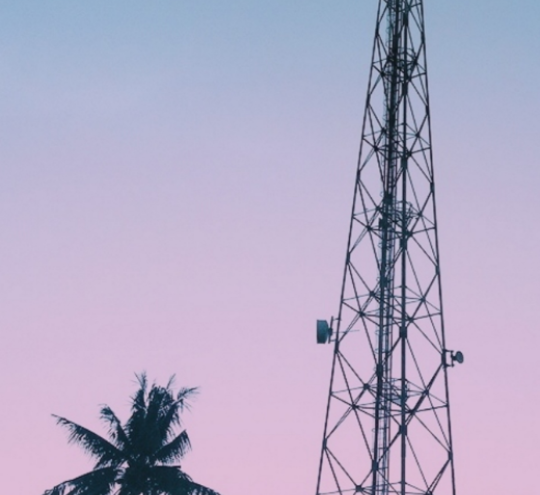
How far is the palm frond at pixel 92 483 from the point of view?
105ft

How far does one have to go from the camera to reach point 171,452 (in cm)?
3338

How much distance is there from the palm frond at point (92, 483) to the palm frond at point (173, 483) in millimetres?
1197

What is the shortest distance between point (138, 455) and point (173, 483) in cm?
139

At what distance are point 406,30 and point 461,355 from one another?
10806 mm

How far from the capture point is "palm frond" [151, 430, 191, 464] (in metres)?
33.2

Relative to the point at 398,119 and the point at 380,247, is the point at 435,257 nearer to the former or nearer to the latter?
the point at 380,247

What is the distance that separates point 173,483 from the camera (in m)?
32.7

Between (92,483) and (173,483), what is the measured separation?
241 cm

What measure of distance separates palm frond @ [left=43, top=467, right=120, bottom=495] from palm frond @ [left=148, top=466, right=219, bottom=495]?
1.20 meters

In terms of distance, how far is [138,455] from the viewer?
108ft

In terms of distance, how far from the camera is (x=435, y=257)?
33406mm

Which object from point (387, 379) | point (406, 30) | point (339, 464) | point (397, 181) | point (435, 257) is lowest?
point (339, 464)

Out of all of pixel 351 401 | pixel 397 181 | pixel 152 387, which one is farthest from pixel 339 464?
pixel 397 181

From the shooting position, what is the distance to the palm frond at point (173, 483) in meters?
32.6
